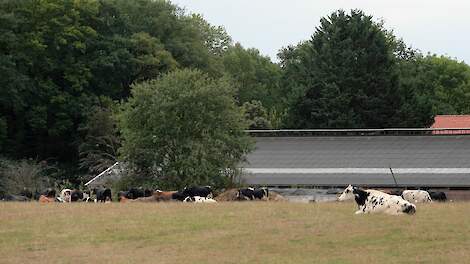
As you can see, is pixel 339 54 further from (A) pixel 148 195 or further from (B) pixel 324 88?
(A) pixel 148 195

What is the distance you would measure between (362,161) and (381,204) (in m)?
26.7

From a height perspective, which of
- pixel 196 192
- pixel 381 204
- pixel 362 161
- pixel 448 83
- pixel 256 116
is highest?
pixel 448 83

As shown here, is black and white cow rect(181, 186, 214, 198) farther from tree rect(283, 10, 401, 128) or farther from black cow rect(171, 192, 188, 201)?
tree rect(283, 10, 401, 128)

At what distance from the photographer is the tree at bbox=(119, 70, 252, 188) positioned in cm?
3809

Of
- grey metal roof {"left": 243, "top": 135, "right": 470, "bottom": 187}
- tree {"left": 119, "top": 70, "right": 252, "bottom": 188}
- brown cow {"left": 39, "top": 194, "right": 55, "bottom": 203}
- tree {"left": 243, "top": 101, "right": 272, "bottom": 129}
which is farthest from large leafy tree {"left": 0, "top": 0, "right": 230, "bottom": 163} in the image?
brown cow {"left": 39, "top": 194, "right": 55, "bottom": 203}

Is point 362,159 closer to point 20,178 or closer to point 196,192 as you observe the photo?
point 196,192

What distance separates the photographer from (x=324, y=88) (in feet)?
226

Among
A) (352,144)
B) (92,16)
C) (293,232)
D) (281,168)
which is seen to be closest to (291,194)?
(281,168)

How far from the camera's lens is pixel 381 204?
21.7 metres

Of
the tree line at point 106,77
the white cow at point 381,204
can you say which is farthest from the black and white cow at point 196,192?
the tree line at point 106,77

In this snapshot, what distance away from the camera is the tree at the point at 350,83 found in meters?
68.1

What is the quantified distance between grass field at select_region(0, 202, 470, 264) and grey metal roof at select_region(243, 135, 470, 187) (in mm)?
20775

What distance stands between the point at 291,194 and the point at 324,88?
27.7 metres

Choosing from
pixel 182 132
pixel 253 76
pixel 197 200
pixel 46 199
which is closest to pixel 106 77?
pixel 182 132
